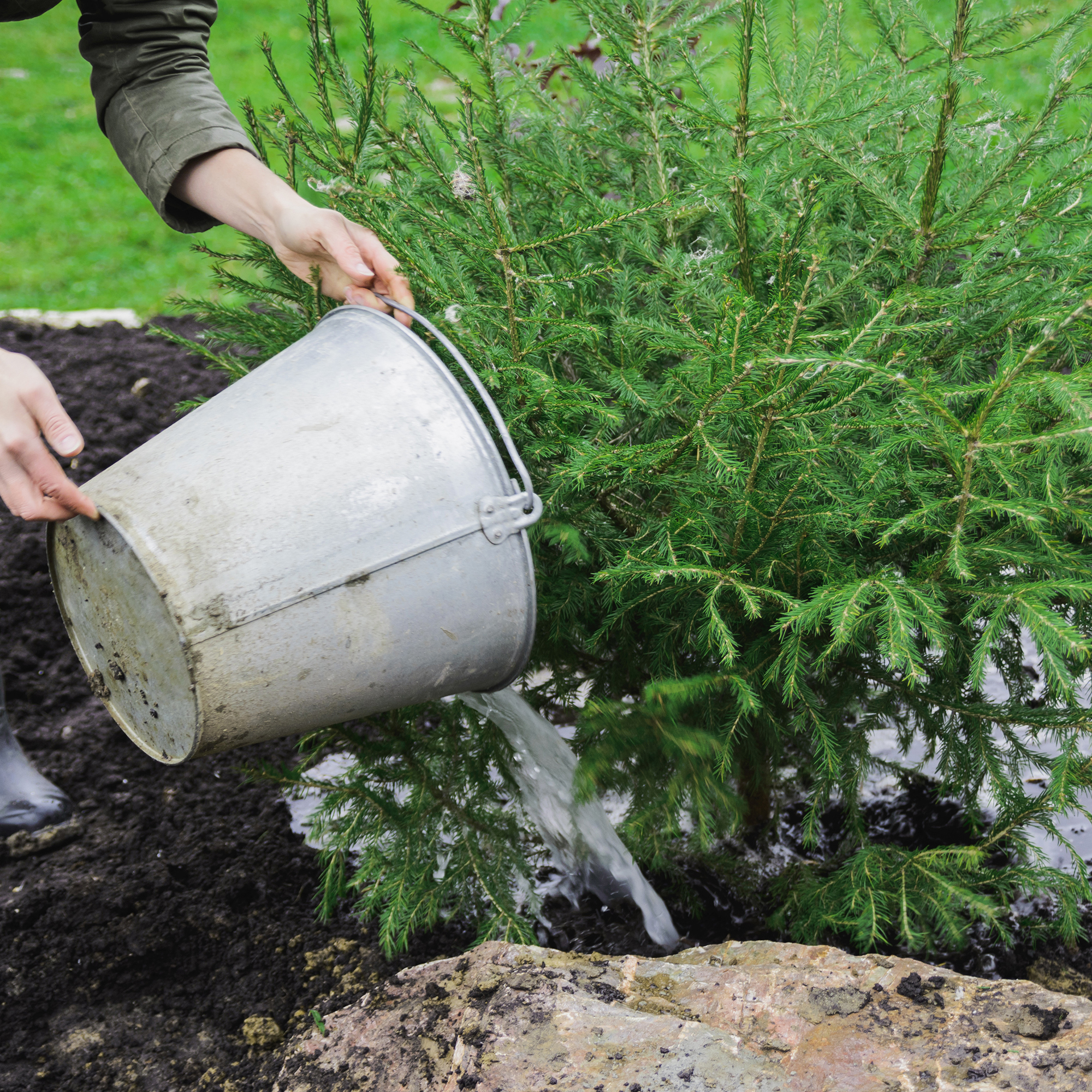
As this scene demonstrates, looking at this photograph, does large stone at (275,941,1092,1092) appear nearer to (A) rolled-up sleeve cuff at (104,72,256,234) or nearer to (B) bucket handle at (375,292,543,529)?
(B) bucket handle at (375,292,543,529)

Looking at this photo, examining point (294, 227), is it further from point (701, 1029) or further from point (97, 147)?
point (97, 147)

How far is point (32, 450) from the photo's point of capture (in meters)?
1.38

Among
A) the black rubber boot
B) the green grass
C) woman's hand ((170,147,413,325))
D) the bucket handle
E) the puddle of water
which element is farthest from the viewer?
the green grass

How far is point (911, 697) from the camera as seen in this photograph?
1796 mm

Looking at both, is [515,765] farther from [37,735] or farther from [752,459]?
[37,735]

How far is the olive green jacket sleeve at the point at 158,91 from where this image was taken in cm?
195

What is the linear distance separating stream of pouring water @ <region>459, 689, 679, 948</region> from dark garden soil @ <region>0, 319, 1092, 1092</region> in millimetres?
59

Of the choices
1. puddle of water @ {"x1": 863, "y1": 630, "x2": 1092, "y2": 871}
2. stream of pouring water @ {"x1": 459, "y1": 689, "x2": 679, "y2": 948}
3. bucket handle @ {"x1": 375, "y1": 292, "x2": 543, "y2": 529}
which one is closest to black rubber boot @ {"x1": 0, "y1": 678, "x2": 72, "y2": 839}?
stream of pouring water @ {"x1": 459, "y1": 689, "x2": 679, "y2": 948}

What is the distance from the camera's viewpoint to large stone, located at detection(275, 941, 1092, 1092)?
1.29m

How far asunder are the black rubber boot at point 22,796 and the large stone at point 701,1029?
1275mm

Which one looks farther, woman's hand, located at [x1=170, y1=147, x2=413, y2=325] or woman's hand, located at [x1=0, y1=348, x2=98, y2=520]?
woman's hand, located at [x1=170, y1=147, x2=413, y2=325]

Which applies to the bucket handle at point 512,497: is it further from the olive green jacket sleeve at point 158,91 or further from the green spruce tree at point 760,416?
the olive green jacket sleeve at point 158,91

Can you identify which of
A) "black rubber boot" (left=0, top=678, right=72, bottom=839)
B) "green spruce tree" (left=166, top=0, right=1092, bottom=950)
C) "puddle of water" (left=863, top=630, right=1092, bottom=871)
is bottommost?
"puddle of water" (left=863, top=630, right=1092, bottom=871)

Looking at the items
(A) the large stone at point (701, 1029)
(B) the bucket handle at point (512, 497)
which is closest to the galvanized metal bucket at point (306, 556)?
(B) the bucket handle at point (512, 497)
